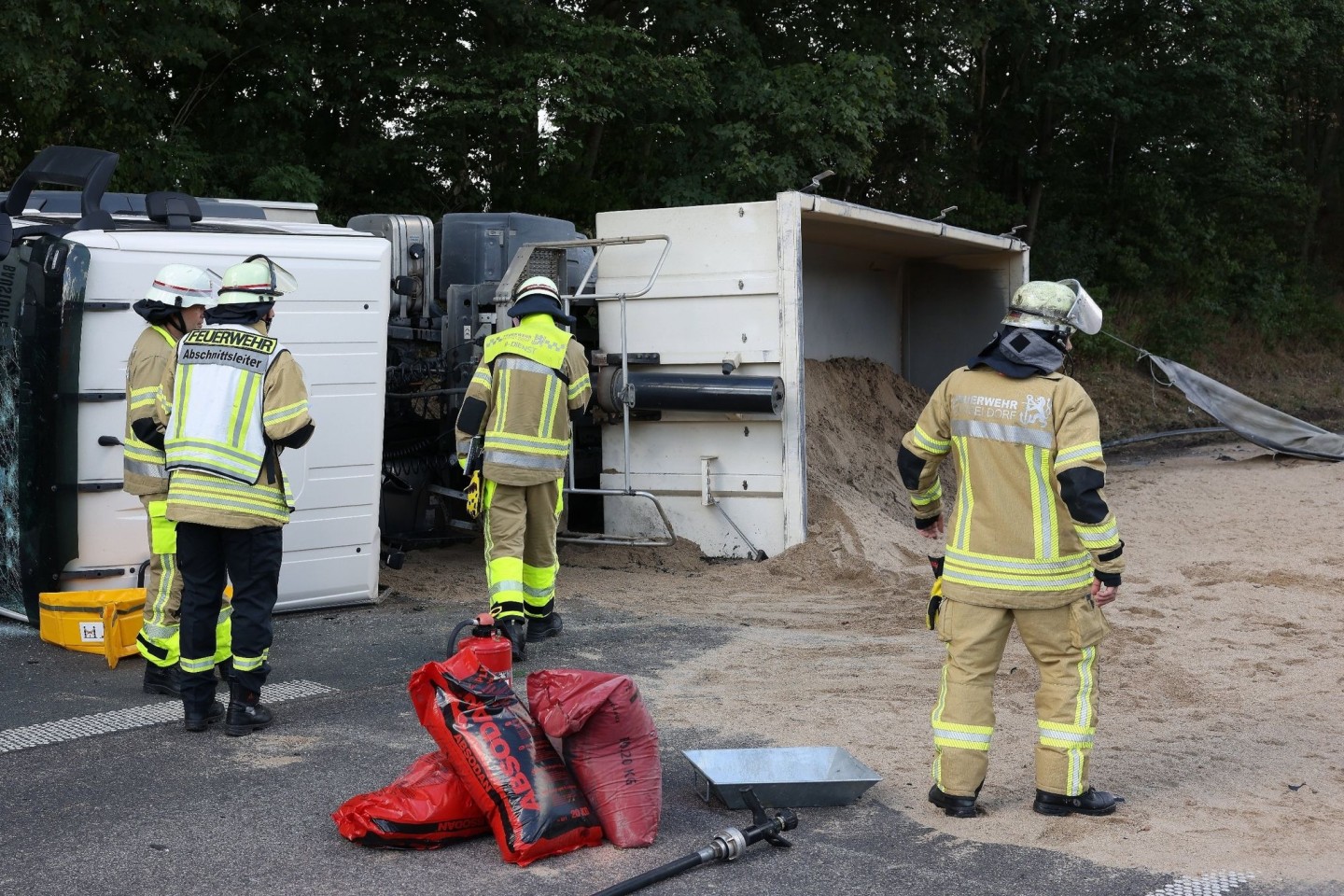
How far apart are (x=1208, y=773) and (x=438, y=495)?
5764mm

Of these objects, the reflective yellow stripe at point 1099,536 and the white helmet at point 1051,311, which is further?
the white helmet at point 1051,311

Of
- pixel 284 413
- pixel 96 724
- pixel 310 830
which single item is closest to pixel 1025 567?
pixel 310 830

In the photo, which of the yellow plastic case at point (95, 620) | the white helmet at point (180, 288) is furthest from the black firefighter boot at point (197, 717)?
the white helmet at point (180, 288)

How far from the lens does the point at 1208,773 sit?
468 cm

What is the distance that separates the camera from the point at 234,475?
4996 millimetres

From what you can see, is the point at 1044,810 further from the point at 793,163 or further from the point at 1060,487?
the point at 793,163

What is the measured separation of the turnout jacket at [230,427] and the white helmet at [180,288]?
69 centimetres

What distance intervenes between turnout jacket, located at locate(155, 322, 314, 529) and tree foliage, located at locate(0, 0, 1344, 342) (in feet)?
20.8

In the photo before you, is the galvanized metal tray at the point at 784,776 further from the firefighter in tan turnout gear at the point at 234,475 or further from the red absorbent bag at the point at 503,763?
the firefighter in tan turnout gear at the point at 234,475

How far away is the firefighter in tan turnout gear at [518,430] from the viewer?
6453 mm

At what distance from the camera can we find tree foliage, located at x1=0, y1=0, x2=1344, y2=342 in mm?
12055

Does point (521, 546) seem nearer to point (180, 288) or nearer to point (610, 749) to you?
point (180, 288)

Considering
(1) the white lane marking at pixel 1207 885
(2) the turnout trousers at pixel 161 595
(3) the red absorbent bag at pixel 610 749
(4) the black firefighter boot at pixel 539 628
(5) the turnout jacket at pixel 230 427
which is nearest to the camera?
(1) the white lane marking at pixel 1207 885

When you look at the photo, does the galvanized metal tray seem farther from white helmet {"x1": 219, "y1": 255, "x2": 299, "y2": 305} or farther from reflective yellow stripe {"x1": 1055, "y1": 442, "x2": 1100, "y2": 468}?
white helmet {"x1": 219, "y1": 255, "x2": 299, "y2": 305}
